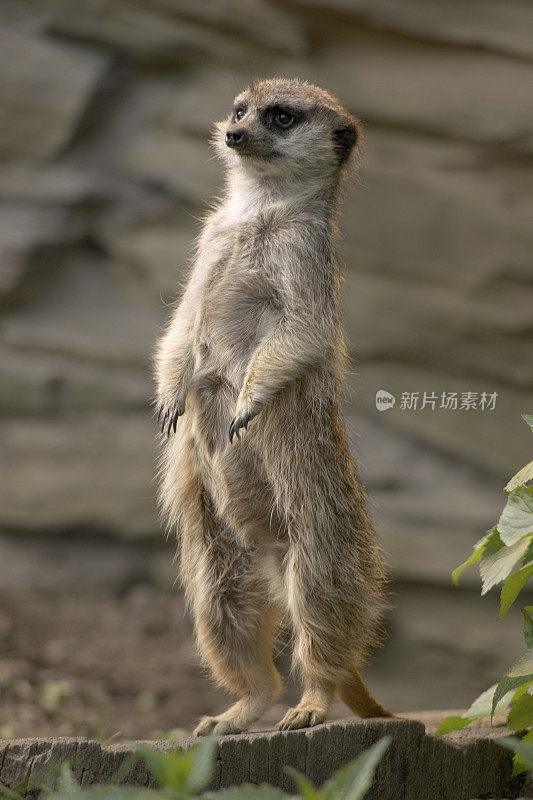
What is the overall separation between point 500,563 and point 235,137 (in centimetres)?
144

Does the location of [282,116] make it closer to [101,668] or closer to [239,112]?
[239,112]

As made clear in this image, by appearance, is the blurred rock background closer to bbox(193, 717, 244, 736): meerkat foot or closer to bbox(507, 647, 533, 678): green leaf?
bbox(193, 717, 244, 736): meerkat foot

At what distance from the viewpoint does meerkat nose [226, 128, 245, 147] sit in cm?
282

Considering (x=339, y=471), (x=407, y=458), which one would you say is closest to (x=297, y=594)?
(x=339, y=471)

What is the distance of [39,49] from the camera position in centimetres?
557

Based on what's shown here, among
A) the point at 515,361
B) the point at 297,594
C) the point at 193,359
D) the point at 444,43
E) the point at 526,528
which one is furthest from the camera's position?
the point at 515,361

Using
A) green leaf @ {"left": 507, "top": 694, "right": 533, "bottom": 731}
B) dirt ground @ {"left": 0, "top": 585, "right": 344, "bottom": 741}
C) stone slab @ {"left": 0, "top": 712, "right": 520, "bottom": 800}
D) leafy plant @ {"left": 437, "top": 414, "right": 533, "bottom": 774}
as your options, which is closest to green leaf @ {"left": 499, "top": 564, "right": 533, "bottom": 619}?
leafy plant @ {"left": 437, "top": 414, "right": 533, "bottom": 774}

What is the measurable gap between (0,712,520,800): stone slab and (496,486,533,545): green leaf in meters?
0.58

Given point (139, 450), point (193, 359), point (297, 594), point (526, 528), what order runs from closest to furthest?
point (526, 528) < point (297, 594) < point (193, 359) < point (139, 450)

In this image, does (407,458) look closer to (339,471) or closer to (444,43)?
(444,43)

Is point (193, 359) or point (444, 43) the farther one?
point (444, 43)

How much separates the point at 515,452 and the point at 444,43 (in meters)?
2.39

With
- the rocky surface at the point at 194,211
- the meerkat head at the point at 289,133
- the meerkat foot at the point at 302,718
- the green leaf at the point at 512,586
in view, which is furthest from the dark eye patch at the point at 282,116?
the rocky surface at the point at 194,211

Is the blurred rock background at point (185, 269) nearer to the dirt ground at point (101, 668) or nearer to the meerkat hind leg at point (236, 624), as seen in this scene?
the dirt ground at point (101, 668)
